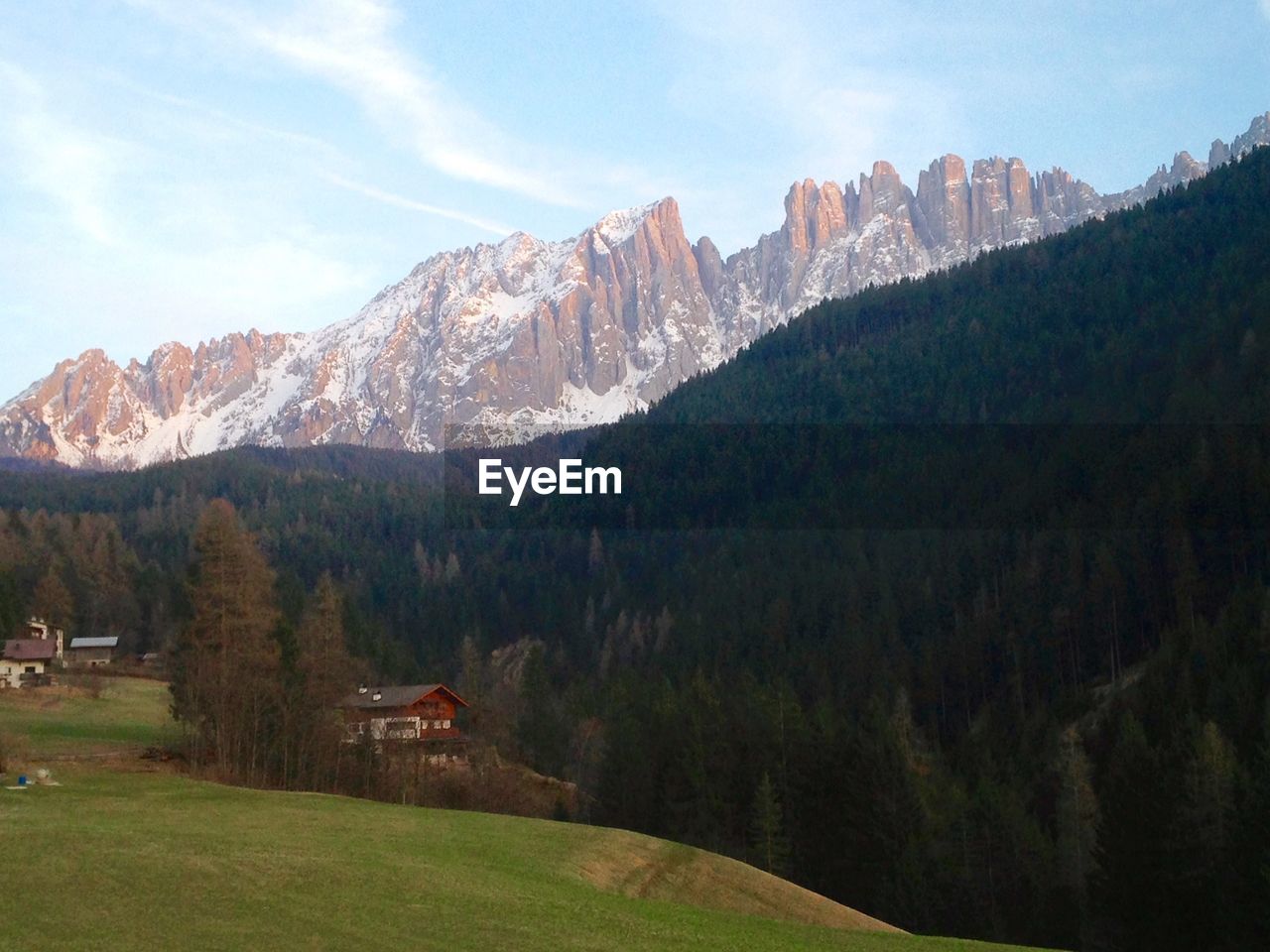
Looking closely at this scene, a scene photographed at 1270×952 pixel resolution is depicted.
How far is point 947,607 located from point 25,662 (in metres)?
74.7

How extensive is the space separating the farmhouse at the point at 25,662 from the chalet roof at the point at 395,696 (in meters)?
19.7

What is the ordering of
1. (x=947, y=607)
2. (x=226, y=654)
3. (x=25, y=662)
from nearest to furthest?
1. (x=226, y=654)
2. (x=25, y=662)
3. (x=947, y=607)

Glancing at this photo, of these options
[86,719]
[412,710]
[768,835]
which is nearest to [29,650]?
[86,719]

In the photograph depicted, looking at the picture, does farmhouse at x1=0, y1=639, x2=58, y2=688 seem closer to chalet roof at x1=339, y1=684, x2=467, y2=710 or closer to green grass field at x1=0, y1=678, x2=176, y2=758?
green grass field at x1=0, y1=678, x2=176, y2=758

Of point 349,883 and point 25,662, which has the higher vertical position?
point 25,662

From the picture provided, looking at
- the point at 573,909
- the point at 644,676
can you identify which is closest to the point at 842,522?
the point at 644,676

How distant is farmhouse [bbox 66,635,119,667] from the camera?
353 ft

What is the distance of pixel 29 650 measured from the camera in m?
84.4

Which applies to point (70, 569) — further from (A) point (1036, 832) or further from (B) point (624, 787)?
(A) point (1036, 832)

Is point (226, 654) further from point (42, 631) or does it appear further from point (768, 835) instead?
point (42, 631)

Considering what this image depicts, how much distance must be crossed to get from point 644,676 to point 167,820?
89.4m

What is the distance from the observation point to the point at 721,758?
218 ft

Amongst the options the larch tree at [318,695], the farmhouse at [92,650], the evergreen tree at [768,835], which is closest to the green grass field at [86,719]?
the larch tree at [318,695]

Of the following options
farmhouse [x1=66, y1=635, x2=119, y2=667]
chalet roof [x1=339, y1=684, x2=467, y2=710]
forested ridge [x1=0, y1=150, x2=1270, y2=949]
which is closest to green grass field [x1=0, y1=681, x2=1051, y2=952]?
forested ridge [x1=0, y1=150, x2=1270, y2=949]
